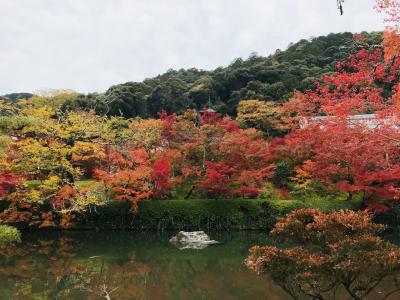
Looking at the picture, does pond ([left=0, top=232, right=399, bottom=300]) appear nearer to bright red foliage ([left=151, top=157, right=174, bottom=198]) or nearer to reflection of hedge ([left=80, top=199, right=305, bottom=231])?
reflection of hedge ([left=80, top=199, right=305, bottom=231])

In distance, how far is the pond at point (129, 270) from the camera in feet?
33.0

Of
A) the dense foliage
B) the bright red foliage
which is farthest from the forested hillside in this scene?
the dense foliage

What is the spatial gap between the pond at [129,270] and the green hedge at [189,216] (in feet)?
5.38

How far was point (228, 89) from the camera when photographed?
4356cm

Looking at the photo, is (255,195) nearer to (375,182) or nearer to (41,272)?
(375,182)

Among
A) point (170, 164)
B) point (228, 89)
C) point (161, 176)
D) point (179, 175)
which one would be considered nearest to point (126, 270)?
point (161, 176)

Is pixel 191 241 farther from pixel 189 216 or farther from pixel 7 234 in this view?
pixel 7 234

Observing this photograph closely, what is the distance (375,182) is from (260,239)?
248 inches

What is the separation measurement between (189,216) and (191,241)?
12.1 feet

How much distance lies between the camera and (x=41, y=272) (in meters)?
12.3

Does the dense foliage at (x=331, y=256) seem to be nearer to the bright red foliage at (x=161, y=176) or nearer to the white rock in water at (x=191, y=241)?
the white rock in water at (x=191, y=241)

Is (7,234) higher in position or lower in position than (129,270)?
higher

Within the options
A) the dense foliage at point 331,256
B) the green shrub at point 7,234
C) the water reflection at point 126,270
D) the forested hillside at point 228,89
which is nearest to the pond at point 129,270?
the water reflection at point 126,270

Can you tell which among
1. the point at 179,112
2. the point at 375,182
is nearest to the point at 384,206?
the point at 375,182
